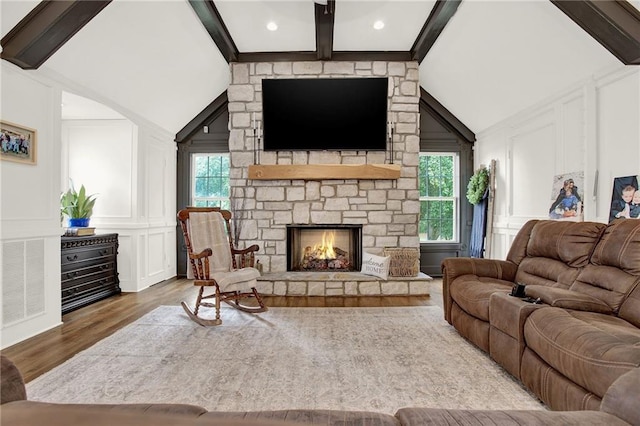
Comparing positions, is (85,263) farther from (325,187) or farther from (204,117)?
(325,187)

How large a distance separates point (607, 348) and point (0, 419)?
2051 millimetres

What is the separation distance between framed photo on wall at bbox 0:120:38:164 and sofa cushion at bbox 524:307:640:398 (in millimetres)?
3969

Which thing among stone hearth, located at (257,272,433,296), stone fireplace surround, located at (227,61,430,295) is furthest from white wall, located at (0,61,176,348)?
stone hearth, located at (257,272,433,296)

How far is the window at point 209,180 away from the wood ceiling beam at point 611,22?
16.3ft

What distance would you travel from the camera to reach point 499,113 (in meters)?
5.09

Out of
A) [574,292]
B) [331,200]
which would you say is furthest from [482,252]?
[574,292]

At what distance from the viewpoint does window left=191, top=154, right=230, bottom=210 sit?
612cm

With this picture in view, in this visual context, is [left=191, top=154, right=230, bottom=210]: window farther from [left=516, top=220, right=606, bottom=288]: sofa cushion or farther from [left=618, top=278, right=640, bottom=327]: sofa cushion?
[left=618, top=278, right=640, bottom=327]: sofa cushion

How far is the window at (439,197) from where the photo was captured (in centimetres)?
607

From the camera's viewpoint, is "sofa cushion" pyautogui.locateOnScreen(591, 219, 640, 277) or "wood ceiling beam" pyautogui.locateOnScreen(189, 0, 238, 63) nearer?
"sofa cushion" pyautogui.locateOnScreen(591, 219, 640, 277)

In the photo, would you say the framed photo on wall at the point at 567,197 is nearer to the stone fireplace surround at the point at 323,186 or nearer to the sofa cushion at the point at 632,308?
the stone fireplace surround at the point at 323,186

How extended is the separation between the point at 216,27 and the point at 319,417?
439cm

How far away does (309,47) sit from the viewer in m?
4.75

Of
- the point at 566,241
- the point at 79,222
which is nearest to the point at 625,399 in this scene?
the point at 566,241
